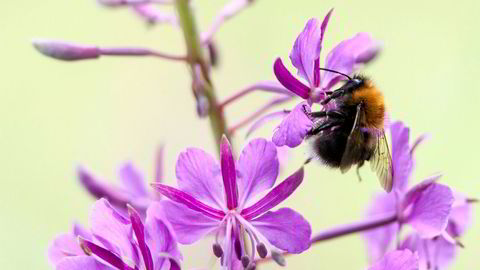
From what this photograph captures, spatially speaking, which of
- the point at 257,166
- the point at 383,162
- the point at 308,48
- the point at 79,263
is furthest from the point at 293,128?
the point at 79,263

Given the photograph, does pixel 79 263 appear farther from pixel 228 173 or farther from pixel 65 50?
pixel 65 50

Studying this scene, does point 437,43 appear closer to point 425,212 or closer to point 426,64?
point 426,64

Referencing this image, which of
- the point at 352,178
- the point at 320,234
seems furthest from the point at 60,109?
the point at 320,234

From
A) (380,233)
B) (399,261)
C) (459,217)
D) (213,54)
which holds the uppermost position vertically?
(213,54)

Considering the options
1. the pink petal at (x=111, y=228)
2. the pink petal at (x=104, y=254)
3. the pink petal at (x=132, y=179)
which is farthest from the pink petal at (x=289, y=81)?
the pink petal at (x=132, y=179)

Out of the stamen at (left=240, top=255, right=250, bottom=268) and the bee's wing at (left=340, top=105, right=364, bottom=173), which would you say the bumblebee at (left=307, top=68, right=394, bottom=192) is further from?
the stamen at (left=240, top=255, right=250, bottom=268)

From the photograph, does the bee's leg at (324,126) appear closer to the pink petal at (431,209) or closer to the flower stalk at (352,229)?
the pink petal at (431,209)
